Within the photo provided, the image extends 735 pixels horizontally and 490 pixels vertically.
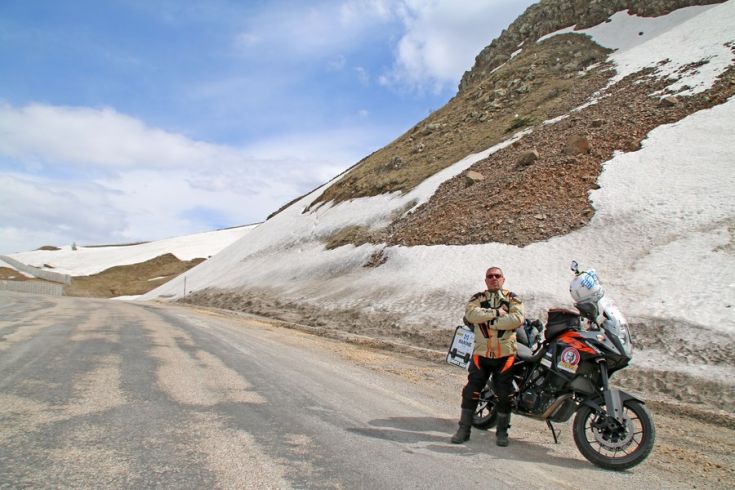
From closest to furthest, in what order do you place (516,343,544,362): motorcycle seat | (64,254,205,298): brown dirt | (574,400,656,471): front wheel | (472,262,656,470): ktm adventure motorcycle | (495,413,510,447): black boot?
(574,400,656,471): front wheel
(472,262,656,470): ktm adventure motorcycle
(495,413,510,447): black boot
(516,343,544,362): motorcycle seat
(64,254,205,298): brown dirt

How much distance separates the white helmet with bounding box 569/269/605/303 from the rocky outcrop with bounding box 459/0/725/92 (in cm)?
4753

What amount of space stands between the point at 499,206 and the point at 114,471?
2053cm

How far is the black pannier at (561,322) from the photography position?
18.7 ft

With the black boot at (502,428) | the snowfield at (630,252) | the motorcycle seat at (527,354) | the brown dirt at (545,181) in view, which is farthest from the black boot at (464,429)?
the brown dirt at (545,181)

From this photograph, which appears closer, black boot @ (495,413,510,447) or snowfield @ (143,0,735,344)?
black boot @ (495,413,510,447)

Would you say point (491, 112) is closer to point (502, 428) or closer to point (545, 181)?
point (545, 181)

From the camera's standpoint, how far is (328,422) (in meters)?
5.90

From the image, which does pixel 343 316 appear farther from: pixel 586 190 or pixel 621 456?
pixel 621 456

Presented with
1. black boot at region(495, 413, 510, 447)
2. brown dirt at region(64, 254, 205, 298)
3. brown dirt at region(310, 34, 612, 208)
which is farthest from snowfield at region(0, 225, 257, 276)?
black boot at region(495, 413, 510, 447)

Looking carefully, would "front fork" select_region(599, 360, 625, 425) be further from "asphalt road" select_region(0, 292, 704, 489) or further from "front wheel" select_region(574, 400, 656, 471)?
"asphalt road" select_region(0, 292, 704, 489)

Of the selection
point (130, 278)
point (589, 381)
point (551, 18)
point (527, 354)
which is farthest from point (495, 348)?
point (130, 278)

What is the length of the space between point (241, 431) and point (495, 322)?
3107 mm

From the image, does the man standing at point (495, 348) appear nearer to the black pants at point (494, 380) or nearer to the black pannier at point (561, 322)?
the black pants at point (494, 380)

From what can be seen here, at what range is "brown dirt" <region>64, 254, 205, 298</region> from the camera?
61344mm
